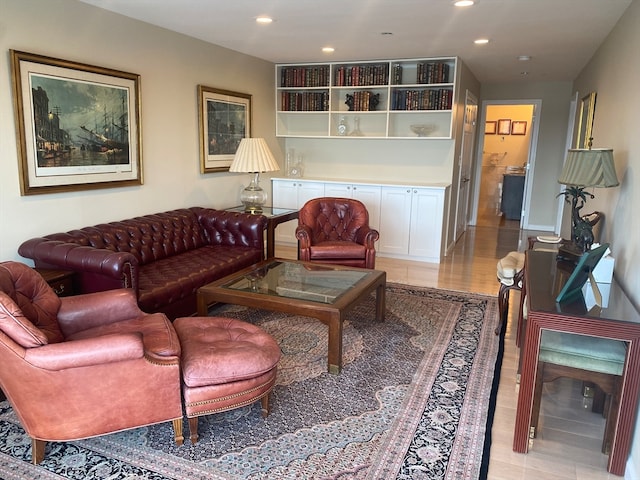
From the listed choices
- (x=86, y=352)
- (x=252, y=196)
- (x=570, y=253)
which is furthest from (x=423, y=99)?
(x=86, y=352)

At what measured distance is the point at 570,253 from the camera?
302cm

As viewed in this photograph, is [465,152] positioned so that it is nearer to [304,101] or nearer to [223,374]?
[304,101]

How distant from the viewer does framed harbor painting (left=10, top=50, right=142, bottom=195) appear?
10.3 feet

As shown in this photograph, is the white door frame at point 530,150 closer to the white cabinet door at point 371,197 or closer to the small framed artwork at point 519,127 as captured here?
the small framed artwork at point 519,127

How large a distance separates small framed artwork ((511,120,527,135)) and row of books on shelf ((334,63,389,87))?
5.79 metres

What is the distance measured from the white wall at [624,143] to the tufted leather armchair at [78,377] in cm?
201

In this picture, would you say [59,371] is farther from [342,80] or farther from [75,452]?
[342,80]

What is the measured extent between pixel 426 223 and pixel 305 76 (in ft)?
7.80

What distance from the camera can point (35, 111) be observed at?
3195mm

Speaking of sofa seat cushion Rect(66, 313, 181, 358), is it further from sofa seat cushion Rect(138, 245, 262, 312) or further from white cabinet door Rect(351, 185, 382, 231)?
white cabinet door Rect(351, 185, 382, 231)

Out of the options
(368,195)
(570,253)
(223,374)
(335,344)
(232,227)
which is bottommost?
(335,344)

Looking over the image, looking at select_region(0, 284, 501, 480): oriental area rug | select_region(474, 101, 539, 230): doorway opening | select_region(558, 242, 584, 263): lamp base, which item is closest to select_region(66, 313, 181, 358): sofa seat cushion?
select_region(0, 284, 501, 480): oriental area rug

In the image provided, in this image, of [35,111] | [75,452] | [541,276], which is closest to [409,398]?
[541,276]

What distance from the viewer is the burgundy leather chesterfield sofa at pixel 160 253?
3.01 meters
